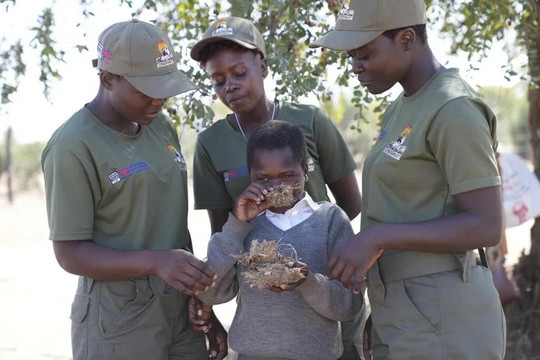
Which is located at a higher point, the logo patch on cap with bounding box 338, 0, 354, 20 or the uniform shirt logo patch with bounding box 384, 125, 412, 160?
the logo patch on cap with bounding box 338, 0, 354, 20

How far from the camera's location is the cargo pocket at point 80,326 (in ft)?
9.89

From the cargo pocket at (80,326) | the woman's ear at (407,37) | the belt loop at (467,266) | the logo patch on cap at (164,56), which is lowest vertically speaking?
the cargo pocket at (80,326)

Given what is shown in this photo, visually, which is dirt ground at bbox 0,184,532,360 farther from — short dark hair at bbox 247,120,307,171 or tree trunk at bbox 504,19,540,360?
short dark hair at bbox 247,120,307,171

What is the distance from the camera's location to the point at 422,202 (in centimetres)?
269

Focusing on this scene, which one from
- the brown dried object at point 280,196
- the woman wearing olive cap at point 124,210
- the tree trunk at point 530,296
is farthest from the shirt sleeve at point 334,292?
the tree trunk at point 530,296

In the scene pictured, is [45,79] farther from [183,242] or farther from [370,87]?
[370,87]

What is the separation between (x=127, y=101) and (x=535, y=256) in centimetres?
451

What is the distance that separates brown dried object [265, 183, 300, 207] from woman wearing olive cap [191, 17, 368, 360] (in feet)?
1.44

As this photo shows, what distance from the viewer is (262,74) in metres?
3.49

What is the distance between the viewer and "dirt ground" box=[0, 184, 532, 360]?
7039 millimetres

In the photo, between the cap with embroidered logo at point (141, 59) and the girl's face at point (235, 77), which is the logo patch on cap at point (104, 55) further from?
the girl's face at point (235, 77)

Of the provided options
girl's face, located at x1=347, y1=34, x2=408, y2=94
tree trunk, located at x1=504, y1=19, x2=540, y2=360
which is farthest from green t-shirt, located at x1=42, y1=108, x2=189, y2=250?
tree trunk, located at x1=504, y1=19, x2=540, y2=360

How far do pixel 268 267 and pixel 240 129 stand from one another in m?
0.91

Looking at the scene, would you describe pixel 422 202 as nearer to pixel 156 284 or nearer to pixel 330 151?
pixel 330 151
